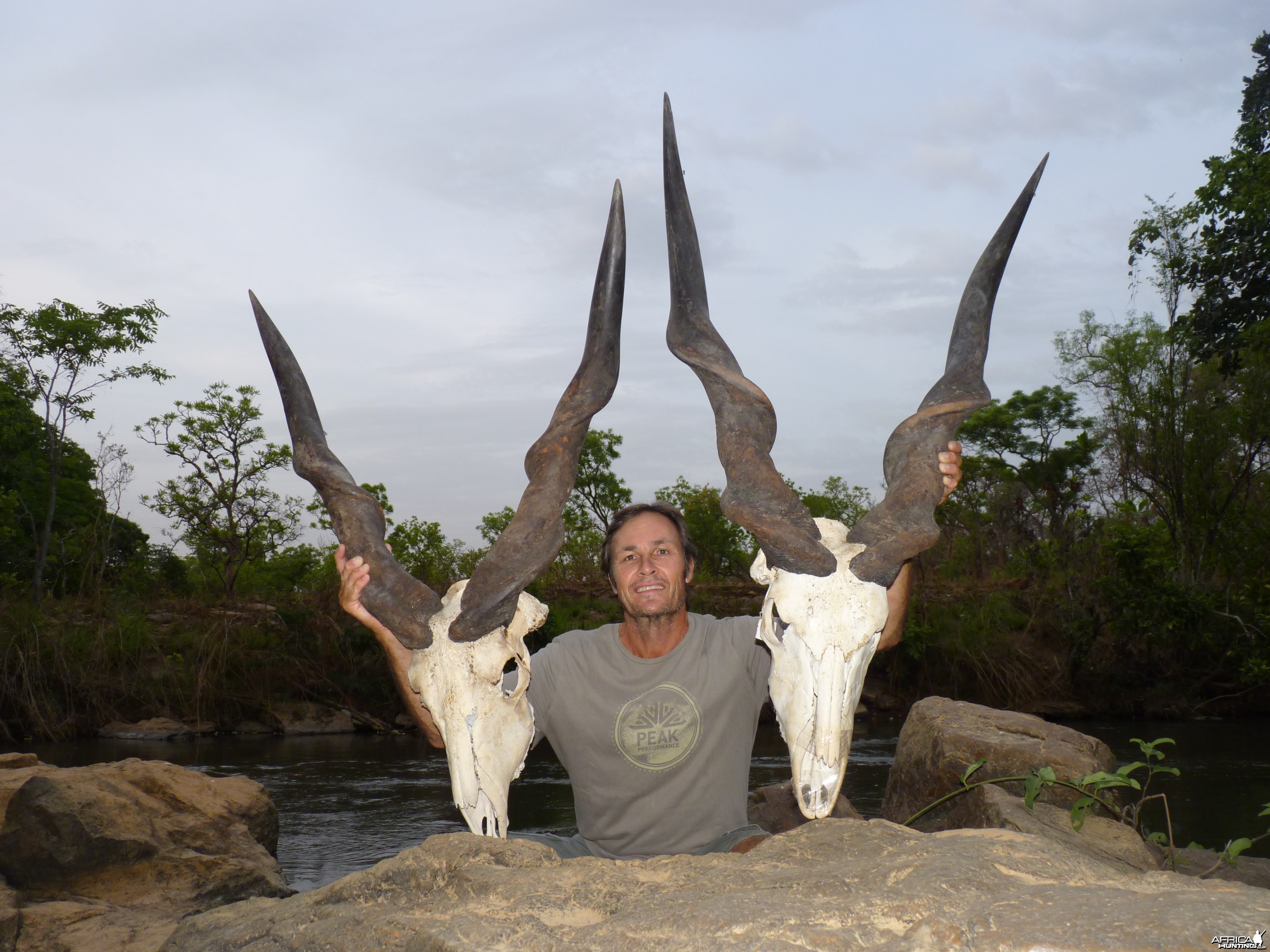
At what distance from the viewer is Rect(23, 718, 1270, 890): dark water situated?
25.6 ft

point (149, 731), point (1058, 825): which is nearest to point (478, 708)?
point (1058, 825)

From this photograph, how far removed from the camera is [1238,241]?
1498 cm

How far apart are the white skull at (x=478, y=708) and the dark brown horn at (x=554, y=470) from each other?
2.3 inches

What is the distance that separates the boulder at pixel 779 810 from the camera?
5.57m

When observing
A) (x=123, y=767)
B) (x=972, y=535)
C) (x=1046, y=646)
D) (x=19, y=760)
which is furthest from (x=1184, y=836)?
(x=972, y=535)

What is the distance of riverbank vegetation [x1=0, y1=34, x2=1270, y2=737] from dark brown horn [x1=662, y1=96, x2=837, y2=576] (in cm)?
767

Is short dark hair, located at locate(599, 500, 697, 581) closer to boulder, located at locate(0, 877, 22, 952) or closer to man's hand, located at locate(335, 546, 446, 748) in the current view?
man's hand, located at locate(335, 546, 446, 748)

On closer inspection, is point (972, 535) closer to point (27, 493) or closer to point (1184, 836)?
point (1184, 836)

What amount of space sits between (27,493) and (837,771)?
25560 mm

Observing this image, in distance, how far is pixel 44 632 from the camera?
14.0m

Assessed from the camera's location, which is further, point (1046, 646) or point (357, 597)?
point (1046, 646)
